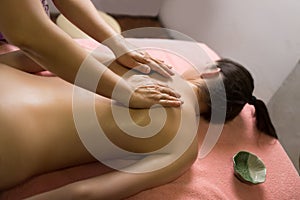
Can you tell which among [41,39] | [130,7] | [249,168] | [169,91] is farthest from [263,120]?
[130,7]

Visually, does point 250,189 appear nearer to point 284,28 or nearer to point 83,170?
point 83,170

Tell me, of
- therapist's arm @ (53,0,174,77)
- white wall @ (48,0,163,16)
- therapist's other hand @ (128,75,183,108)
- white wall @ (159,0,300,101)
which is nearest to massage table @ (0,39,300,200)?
therapist's arm @ (53,0,174,77)

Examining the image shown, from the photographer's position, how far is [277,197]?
1.41 meters

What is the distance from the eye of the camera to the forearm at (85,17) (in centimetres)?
138

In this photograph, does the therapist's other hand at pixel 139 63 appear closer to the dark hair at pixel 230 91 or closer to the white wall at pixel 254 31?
the dark hair at pixel 230 91

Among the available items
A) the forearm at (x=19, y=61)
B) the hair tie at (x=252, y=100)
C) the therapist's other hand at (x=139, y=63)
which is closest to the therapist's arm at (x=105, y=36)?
the therapist's other hand at (x=139, y=63)

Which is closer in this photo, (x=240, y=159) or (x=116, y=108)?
(x=116, y=108)

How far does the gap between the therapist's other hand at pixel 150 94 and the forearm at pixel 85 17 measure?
21 centimetres

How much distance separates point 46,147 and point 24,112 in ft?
0.40

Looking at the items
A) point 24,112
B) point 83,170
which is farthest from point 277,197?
point 24,112

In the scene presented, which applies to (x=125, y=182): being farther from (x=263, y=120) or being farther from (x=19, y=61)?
(x=263, y=120)

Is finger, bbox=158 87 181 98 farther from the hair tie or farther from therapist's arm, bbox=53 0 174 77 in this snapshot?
the hair tie

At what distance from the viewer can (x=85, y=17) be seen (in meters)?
1.39

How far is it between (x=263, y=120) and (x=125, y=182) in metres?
0.72
